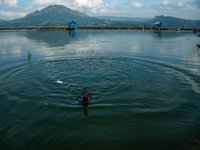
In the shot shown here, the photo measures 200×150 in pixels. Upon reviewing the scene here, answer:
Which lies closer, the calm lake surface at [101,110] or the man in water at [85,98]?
the calm lake surface at [101,110]

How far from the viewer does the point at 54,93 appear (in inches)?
497

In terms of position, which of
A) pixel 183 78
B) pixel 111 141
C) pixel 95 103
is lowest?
pixel 111 141

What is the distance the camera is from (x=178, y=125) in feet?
29.2

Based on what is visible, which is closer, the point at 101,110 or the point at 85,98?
the point at 101,110

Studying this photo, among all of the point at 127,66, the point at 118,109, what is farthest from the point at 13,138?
the point at 127,66

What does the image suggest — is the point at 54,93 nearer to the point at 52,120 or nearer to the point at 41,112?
the point at 41,112

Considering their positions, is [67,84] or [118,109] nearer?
[118,109]

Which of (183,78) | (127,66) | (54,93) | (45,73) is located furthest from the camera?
(127,66)

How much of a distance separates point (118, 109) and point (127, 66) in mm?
10847

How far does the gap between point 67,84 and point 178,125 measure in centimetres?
1044

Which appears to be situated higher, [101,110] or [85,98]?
[85,98]

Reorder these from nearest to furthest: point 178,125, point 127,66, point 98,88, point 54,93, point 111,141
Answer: point 111,141, point 178,125, point 54,93, point 98,88, point 127,66

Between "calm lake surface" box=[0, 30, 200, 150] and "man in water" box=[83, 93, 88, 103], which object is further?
"man in water" box=[83, 93, 88, 103]

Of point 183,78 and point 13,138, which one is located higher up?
point 183,78
